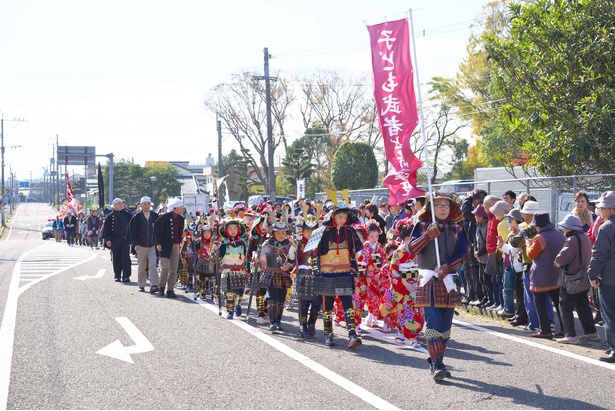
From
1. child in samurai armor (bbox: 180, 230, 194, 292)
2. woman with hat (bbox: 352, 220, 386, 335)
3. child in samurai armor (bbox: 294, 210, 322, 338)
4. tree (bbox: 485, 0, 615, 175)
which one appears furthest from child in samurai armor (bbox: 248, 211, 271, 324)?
tree (bbox: 485, 0, 615, 175)

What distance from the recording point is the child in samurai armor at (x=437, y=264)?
7602mm

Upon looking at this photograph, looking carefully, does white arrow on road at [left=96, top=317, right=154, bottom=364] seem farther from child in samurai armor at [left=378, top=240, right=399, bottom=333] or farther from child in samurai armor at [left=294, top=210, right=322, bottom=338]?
child in samurai armor at [left=378, top=240, right=399, bottom=333]

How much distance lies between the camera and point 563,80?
15.0m

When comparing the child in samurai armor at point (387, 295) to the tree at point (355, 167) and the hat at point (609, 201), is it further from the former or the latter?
the tree at point (355, 167)

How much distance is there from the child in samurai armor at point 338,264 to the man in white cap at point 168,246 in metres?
6.18

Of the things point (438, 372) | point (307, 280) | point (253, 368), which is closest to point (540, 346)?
point (438, 372)

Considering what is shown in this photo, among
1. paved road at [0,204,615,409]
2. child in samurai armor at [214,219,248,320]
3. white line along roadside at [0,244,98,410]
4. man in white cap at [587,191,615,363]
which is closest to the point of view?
paved road at [0,204,615,409]

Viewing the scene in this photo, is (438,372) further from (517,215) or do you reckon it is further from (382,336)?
(517,215)

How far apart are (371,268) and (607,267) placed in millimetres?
3340

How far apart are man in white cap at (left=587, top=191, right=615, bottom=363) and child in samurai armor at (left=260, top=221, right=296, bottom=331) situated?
161 inches

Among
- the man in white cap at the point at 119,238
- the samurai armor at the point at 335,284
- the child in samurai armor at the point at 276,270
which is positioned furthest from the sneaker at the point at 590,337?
the man in white cap at the point at 119,238

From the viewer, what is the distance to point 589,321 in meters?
9.75

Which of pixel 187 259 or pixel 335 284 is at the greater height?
pixel 335 284

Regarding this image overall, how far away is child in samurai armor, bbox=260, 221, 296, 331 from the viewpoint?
35.1ft
